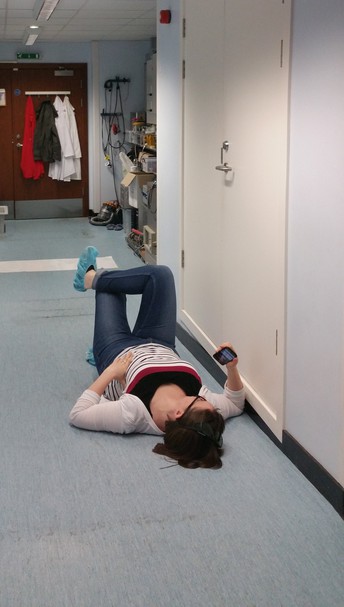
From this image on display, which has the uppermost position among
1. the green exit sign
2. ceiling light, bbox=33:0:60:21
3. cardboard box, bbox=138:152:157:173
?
the green exit sign

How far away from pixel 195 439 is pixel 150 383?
0.36m

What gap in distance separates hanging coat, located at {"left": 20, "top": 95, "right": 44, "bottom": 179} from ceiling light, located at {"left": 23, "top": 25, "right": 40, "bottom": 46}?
0.92 metres

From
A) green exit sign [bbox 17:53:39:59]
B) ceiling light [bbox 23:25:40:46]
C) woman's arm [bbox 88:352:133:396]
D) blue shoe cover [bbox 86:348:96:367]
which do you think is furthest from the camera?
green exit sign [bbox 17:53:39:59]

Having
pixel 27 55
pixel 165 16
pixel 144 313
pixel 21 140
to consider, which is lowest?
pixel 144 313

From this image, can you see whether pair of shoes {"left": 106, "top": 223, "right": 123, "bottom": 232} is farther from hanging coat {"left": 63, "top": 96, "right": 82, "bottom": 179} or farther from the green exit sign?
the green exit sign

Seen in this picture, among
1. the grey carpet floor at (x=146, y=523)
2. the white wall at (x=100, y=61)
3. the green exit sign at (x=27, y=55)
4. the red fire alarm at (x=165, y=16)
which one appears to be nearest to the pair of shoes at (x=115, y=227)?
the white wall at (x=100, y=61)

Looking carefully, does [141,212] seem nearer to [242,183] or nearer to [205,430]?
[242,183]

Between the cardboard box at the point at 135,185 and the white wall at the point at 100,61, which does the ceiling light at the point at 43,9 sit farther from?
the white wall at the point at 100,61

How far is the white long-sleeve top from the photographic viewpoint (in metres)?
3.18

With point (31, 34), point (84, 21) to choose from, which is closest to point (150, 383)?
point (84, 21)

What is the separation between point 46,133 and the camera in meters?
10.1

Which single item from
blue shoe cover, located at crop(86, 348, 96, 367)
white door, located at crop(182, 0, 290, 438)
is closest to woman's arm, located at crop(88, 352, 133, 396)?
white door, located at crop(182, 0, 290, 438)

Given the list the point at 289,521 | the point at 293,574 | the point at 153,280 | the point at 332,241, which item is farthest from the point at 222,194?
the point at 293,574

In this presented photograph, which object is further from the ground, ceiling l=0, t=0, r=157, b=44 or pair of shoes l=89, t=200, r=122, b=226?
ceiling l=0, t=0, r=157, b=44
